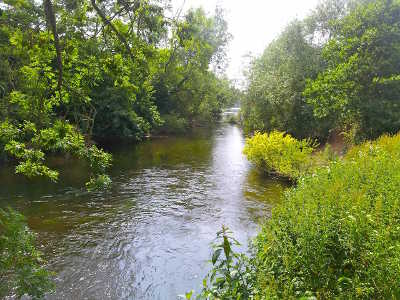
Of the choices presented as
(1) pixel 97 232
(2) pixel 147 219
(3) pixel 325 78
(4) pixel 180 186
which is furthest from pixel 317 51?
(1) pixel 97 232

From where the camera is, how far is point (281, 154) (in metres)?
13.7

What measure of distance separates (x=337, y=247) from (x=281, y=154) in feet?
32.6

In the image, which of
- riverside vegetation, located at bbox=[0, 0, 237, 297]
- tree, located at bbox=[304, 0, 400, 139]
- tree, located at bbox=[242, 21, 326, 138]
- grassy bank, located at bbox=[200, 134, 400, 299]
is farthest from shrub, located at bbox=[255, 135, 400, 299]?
tree, located at bbox=[242, 21, 326, 138]

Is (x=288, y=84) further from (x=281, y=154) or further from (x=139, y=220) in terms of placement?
(x=139, y=220)

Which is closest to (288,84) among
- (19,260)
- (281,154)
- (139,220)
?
(281,154)

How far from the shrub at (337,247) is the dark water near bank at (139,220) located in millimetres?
2544

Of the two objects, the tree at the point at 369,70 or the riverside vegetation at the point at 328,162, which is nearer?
the riverside vegetation at the point at 328,162

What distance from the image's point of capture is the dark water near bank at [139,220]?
253 inches

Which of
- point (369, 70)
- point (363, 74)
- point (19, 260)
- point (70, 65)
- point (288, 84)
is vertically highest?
point (369, 70)

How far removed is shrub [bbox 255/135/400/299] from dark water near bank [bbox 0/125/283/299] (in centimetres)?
254

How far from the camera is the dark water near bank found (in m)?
6.42

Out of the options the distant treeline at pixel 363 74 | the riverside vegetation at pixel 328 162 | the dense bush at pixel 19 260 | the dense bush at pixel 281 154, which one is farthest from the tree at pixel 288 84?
the dense bush at pixel 19 260

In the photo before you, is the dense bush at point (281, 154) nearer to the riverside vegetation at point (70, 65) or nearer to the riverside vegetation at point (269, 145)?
the riverside vegetation at point (269, 145)

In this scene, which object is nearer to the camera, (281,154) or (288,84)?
(281,154)
